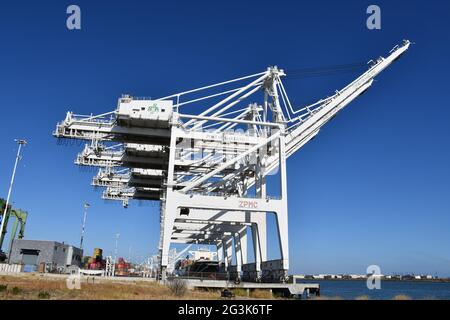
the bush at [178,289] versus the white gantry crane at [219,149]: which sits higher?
the white gantry crane at [219,149]

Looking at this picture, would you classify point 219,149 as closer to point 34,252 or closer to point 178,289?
point 178,289

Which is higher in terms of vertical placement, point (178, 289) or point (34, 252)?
point (34, 252)

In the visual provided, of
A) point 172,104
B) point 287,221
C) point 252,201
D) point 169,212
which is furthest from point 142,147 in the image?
point 287,221

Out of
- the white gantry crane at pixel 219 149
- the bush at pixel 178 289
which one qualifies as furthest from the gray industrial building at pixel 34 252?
the bush at pixel 178 289

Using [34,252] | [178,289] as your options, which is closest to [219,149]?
[178,289]

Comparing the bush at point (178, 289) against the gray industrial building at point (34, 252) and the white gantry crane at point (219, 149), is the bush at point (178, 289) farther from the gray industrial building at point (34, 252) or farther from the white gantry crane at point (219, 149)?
the gray industrial building at point (34, 252)

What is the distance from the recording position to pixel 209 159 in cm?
3738

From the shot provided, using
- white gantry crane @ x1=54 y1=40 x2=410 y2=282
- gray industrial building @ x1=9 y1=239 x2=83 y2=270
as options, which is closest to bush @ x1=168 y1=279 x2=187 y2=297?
white gantry crane @ x1=54 y1=40 x2=410 y2=282

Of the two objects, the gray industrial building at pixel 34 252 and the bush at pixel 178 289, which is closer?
the bush at pixel 178 289

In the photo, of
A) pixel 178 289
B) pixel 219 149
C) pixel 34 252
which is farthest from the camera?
pixel 34 252
